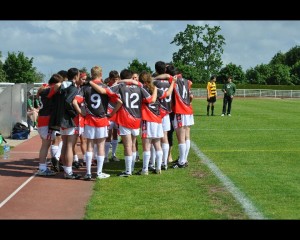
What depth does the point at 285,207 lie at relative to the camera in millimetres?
6516

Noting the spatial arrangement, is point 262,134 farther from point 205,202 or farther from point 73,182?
point 205,202

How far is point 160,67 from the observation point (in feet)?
32.3

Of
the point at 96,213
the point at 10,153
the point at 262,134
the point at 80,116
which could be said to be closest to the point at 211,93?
the point at 262,134

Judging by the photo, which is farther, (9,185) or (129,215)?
(9,185)

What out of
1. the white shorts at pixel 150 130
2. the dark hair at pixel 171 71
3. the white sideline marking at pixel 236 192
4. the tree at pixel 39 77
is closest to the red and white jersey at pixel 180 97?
the dark hair at pixel 171 71

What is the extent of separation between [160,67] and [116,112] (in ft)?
4.34

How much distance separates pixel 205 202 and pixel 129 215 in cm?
125

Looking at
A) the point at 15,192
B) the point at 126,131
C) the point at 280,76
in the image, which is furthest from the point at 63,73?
the point at 280,76

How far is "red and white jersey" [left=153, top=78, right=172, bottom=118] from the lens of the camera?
384 inches

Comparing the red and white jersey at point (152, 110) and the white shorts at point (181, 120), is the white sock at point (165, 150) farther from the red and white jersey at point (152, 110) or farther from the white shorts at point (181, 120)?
the red and white jersey at point (152, 110)
